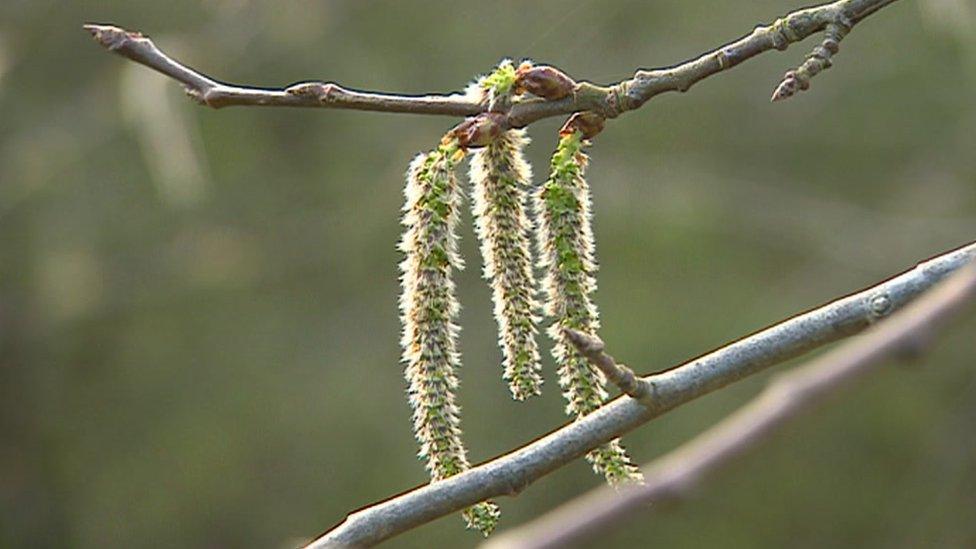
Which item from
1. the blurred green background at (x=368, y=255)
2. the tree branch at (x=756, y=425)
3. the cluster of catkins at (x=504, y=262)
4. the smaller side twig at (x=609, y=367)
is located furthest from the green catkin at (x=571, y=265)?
the blurred green background at (x=368, y=255)

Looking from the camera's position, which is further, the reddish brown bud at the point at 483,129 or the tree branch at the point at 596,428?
the reddish brown bud at the point at 483,129

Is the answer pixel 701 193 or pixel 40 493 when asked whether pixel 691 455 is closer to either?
pixel 701 193

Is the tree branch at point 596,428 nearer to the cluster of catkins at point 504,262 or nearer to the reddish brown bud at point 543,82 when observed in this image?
the cluster of catkins at point 504,262

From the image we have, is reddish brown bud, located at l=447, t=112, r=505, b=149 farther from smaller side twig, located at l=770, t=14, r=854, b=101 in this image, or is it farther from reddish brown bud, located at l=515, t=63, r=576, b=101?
smaller side twig, located at l=770, t=14, r=854, b=101

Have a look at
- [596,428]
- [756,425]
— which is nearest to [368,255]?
[596,428]

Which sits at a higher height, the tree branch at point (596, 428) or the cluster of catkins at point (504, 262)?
the cluster of catkins at point (504, 262)

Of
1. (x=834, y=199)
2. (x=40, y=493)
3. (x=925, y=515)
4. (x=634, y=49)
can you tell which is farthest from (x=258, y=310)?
(x=925, y=515)

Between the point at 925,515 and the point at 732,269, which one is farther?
the point at 732,269
